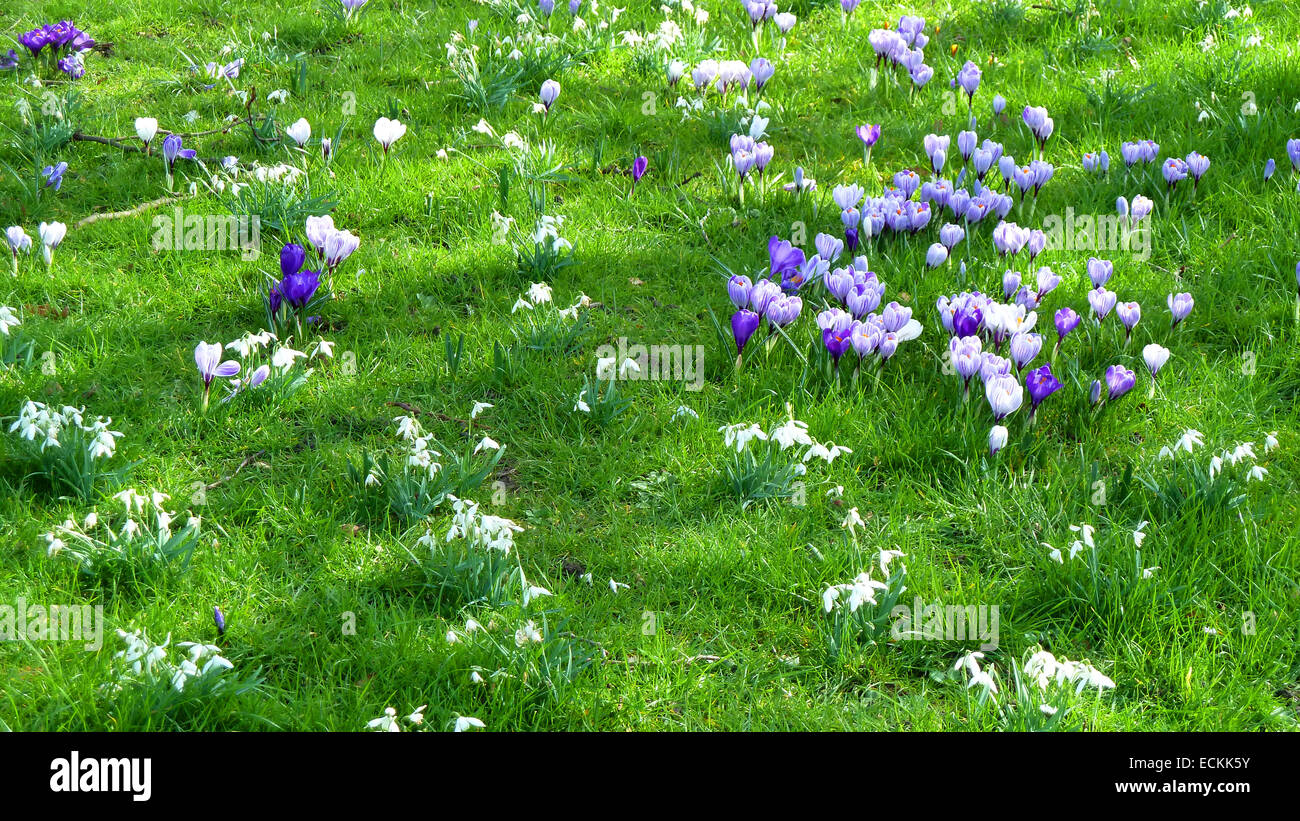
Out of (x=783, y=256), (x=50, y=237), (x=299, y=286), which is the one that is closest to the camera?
(x=299, y=286)

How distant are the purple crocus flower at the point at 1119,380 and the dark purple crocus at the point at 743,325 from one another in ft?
4.37

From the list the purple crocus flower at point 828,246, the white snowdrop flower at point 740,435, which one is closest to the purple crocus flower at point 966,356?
the white snowdrop flower at point 740,435

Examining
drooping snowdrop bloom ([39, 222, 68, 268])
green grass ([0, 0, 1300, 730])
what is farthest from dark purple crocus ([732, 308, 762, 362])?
drooping snowdrop bloom ([39, 222, 68, 268])

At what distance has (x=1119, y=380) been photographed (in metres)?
4.07

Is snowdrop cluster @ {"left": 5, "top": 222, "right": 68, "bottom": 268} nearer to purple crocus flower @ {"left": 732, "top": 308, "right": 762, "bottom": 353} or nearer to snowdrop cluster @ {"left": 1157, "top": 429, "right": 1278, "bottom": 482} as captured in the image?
purple crocus flower @ {"left": 732, "top": 308, "right": 762, "bottom": 353}

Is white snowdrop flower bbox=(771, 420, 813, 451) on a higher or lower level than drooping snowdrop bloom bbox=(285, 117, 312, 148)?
lower

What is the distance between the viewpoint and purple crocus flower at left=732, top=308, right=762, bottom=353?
4.34 m

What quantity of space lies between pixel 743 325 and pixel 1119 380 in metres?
1.41

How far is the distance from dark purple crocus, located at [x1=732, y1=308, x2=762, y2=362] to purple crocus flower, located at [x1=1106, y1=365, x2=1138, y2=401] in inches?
52.5

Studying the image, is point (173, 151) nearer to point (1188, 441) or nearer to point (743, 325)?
point (743, 325)

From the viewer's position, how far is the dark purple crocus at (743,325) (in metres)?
4.34

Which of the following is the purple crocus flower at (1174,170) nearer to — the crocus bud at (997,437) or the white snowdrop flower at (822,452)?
the crocus bud at (997,437)

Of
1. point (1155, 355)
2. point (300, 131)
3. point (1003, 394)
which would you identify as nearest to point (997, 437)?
point (1003, 394)

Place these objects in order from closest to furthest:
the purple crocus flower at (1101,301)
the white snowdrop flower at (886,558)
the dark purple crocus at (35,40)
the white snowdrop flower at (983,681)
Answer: the white snowdrop flower at (983,681)
the white snowdrop flower at (886,558)
the purple crocus flower at (1101,301)
the dark purple crocus at (35,40)
